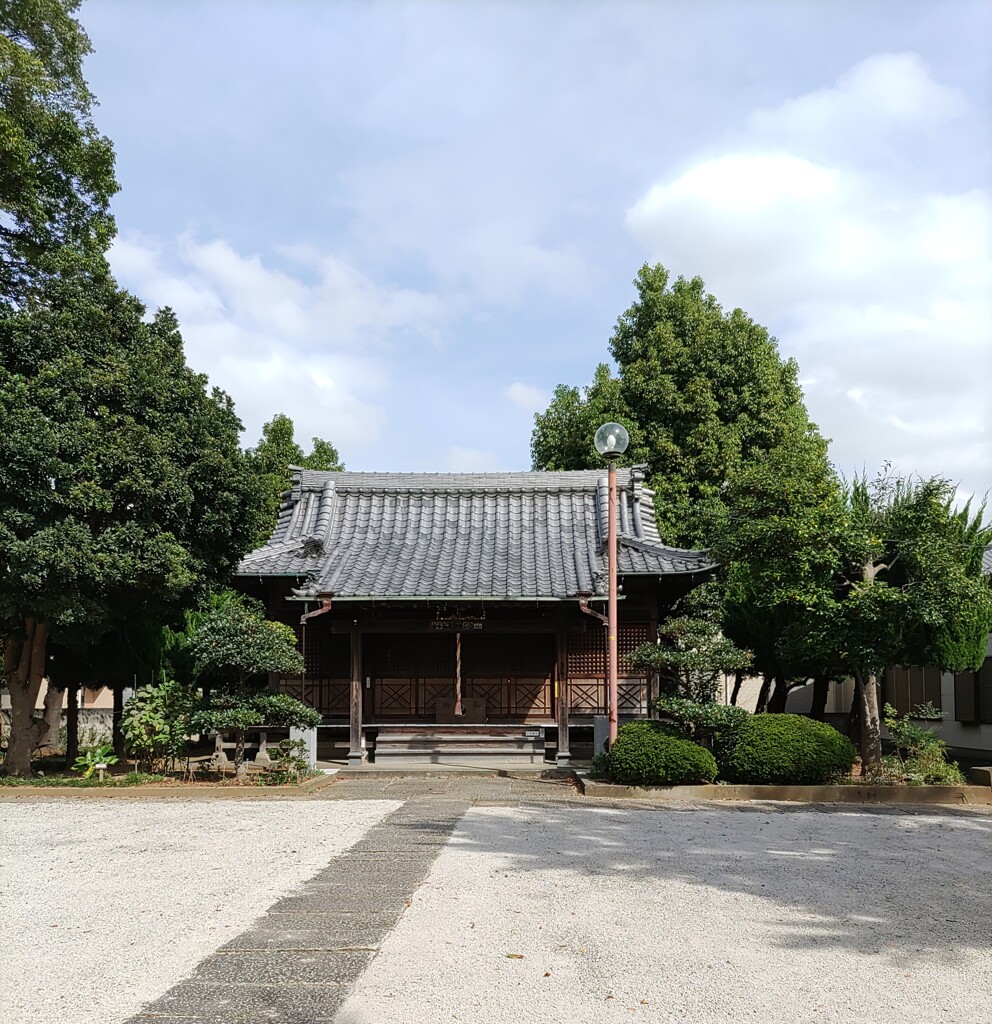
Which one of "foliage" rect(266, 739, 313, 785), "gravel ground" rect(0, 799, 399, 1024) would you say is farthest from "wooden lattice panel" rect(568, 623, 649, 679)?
"gravel ground" rect(0, 799, 399, 1024)

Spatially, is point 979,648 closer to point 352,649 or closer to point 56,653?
point 352,649

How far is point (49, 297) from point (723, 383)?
17.4 metres

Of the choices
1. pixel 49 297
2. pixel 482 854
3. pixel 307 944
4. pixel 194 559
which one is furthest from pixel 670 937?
pixel 49 297

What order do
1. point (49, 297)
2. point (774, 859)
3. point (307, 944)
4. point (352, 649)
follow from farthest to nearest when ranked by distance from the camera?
point (352, 649)
point (49, 297)
point (774, 859)
point (307, 944)

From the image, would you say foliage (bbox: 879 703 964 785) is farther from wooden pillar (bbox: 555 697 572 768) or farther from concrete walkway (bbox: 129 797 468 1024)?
concrete walkway (bbox: 129 797 468 1024)

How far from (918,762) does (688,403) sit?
1385 centimetres

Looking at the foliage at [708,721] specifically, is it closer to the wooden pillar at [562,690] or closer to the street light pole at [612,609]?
the street light pole at [612,609]

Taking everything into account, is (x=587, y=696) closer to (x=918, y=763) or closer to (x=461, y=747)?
(x=461, y=747)

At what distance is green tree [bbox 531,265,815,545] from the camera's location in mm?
24281

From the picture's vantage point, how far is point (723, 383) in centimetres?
2528

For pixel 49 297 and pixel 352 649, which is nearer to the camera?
pixel 49 297

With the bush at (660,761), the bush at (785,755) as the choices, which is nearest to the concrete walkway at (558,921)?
the bush at (660,761)

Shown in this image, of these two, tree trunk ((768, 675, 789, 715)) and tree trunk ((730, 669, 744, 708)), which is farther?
tree trunk ((768, 675, 789, 715))

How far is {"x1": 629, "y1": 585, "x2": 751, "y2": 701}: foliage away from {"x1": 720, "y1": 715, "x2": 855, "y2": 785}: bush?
0.85 m
